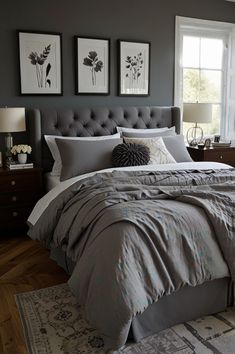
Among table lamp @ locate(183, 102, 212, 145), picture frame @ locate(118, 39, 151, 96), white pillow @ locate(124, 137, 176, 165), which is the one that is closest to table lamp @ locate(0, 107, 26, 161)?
white pillow @ locate(124, 137, 176, 165)

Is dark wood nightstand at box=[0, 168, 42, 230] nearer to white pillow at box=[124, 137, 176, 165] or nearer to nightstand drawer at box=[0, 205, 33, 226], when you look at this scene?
nightstand drawer at box=[0, 205, 33, 226]

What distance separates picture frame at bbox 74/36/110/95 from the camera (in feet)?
14.0

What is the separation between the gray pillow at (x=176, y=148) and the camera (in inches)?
161

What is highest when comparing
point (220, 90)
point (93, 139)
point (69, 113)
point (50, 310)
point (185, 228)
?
point (220, 90)

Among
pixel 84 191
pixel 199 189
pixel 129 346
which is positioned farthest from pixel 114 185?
pixel 129 346

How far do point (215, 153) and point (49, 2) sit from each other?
2.62 metres

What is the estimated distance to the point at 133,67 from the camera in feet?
15.0

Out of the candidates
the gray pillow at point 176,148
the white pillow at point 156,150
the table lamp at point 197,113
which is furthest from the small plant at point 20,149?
the table lamp at point 197,113

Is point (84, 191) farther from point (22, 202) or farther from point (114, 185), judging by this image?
point (22, 202)

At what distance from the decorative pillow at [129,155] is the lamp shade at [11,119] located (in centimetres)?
102

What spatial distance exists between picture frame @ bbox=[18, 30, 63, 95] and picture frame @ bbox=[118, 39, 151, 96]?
79 centimetres

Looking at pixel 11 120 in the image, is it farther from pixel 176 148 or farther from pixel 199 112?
pixel 199 112

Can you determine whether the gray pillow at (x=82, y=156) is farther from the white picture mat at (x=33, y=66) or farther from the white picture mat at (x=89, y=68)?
the white picture mat at (x=89, y=68)

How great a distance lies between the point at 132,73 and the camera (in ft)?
15.0
